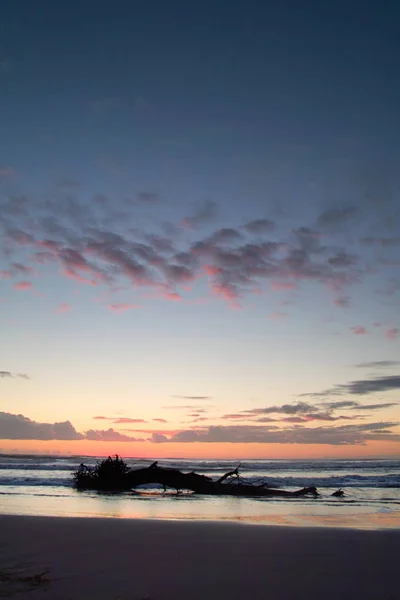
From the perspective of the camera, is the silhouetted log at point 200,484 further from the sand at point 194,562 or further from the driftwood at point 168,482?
the sand at point 194,562

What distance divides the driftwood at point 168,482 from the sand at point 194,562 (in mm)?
14985

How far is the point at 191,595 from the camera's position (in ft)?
21.0

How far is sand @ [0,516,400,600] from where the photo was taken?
21.6ft

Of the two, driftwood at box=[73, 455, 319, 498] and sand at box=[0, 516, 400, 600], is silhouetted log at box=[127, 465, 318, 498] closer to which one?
driftwood at box=[73, 455, 319, 498]

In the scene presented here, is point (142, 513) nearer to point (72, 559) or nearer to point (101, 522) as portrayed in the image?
point (101, 522)

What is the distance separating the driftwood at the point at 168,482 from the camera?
2724 cm

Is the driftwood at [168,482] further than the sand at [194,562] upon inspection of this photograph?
Yes

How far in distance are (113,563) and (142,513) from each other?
9.52 meters

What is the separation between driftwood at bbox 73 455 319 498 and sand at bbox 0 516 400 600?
1498cm

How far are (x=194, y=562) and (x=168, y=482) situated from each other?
20.9 meters

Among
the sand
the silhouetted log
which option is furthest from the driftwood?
the sand

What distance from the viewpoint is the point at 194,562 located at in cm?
843

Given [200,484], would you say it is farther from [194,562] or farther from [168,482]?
[194,562]

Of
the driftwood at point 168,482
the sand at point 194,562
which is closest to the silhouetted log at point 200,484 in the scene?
the driftwood at point 168,482
